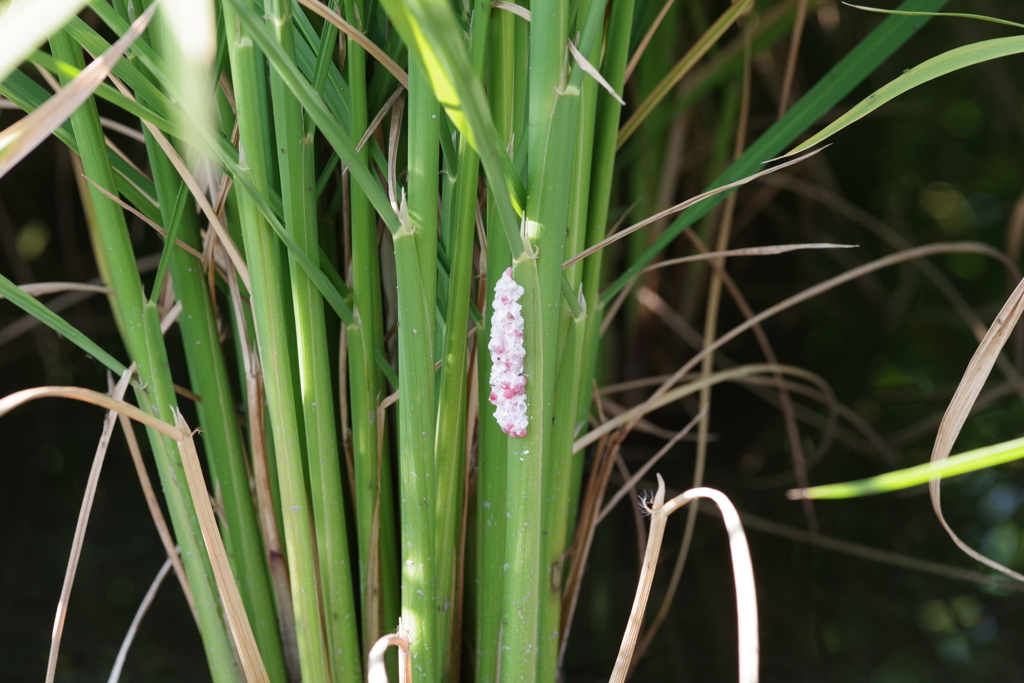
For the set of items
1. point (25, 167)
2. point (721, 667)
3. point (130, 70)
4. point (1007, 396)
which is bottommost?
point (721, 667)

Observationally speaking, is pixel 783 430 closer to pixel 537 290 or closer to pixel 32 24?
pixel 537 290

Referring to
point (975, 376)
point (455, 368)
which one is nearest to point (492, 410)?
point (455, 368)

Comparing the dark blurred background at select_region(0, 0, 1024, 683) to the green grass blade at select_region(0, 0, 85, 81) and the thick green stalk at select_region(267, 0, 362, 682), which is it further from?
the green grass blade at select_region(0, 0, 85, 81)

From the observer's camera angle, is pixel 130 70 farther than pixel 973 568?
No

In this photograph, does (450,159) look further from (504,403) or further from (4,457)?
(4,457)

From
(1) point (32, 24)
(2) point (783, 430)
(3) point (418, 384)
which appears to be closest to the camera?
(1) point (32, 24)

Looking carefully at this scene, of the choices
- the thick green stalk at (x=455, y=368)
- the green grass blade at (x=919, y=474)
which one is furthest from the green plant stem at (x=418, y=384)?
the green grass blade at (x=919, y=474)

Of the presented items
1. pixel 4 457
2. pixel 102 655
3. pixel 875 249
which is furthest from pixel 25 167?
pixel 875 249
